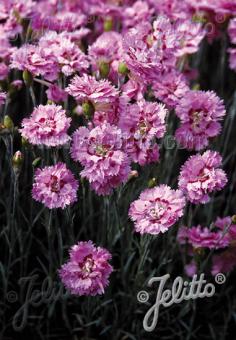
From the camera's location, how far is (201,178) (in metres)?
1.23

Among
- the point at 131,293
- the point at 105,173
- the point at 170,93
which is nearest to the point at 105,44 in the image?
the point at 170,93

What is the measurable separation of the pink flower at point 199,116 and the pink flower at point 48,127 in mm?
305

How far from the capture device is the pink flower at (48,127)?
120 cm

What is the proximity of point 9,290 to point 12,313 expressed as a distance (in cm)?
7

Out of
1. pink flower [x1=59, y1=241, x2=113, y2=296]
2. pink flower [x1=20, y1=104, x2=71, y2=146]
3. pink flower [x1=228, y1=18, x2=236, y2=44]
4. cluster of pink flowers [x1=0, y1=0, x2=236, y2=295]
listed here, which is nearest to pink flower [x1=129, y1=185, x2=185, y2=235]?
cluster of pink flowers [x1=0, y1=0, x2=236, y2=295]

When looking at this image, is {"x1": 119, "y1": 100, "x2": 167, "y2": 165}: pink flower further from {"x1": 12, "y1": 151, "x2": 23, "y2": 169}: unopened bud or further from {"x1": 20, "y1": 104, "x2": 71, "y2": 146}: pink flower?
{"x1": 12, "y1": 151, "x2": 23, "y2": 169}: unopened bud

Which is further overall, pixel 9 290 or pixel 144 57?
pixel 9 290

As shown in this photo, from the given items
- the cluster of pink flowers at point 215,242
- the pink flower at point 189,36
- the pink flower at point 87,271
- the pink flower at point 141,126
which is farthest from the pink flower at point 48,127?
the pink flower at point 189,36

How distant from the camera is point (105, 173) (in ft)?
3.88

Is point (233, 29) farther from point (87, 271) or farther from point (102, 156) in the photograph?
point (87, 271)

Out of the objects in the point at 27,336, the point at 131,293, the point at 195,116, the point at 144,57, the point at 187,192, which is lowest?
the point at 27,336

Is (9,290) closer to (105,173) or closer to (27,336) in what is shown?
(27,336)

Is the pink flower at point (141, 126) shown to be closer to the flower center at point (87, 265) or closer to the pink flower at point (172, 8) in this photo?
the flower center at point (87, 265)

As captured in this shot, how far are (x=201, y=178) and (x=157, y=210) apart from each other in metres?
0.12
